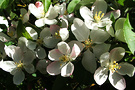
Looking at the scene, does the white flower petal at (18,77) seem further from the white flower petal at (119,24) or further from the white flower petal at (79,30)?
the white flower petal at (119,24)

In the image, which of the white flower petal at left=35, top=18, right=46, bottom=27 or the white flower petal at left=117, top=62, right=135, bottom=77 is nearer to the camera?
the white flower petal at left=117, top=62, right=135, bottom=77

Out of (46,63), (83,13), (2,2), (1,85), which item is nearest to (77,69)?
(46,63)

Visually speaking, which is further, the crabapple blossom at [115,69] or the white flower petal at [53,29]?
the white flower petal at [53,29]

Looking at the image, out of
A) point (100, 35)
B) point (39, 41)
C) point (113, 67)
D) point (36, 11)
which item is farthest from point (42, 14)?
point (113, 67)

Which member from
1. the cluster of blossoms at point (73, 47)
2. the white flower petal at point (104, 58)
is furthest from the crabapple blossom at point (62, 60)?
the white flower petal at point (104, 58)

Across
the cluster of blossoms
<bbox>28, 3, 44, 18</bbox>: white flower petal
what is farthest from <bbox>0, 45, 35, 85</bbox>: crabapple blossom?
<bbox>28, 3, 44, 18</bbox>: white flower petal

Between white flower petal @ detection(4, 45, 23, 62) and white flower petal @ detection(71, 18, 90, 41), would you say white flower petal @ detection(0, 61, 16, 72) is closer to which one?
white flower petal @ detection(4, 45, 23, 62)

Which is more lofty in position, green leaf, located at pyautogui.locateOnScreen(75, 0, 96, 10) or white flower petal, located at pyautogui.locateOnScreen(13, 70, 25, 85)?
green leaf, located at pyautogui.locateOnScreen(75, 0, 96, 10)
